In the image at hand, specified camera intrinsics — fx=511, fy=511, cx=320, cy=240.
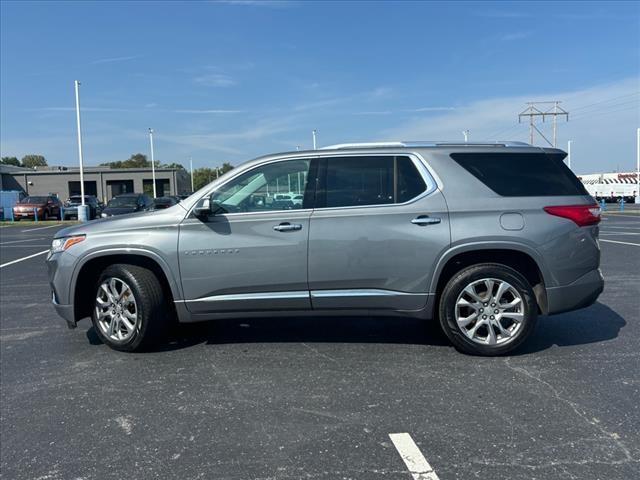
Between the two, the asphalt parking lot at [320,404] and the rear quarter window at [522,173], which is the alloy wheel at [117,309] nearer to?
the asphalt parking lot at [320,404]

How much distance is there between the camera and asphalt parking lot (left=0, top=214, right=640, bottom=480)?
300 centimetres

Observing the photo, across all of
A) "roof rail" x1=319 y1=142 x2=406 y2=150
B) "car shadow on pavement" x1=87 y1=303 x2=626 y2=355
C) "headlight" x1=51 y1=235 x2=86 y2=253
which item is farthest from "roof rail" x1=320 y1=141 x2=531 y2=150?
"headlight" x1=51 y1=235 x2=86 y2=253

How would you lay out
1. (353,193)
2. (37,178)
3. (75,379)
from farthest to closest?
(37,178) → (353,193) → (75,379)

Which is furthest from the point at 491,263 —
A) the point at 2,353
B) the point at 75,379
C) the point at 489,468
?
the point at 2,353

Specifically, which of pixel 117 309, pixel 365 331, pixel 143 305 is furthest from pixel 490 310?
pixel 117 309

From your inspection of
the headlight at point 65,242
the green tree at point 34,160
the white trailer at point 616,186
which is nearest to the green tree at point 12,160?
the green tree at point 34,160

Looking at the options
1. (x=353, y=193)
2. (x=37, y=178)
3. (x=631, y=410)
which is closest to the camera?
(x=631, y=410)

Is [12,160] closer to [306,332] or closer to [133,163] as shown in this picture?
[133,163]

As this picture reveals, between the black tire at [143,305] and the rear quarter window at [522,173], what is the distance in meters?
3.07

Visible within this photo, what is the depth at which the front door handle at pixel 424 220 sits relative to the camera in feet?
15.0

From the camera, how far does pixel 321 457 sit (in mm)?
3047

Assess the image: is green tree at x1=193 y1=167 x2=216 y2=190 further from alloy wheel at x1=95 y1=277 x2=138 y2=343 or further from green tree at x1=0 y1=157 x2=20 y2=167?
alloy wheel at x1=95 y1=277 x2=138 y2=343

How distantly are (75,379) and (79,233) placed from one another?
139cm

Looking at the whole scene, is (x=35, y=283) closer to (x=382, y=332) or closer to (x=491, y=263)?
(x=382, y=332)
